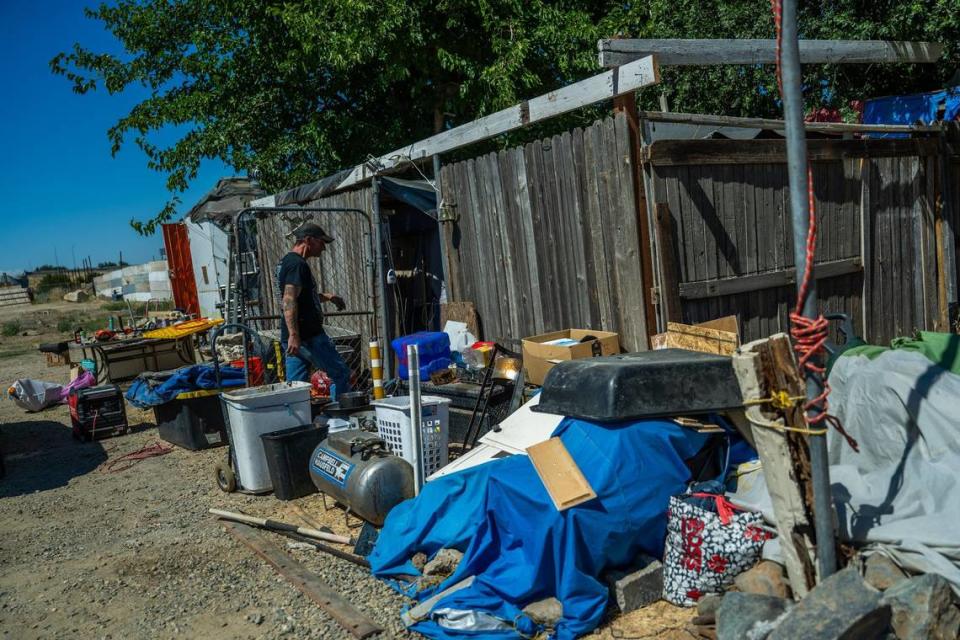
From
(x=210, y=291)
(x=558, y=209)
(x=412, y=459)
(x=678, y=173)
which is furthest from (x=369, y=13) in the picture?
(x=210, y=291)

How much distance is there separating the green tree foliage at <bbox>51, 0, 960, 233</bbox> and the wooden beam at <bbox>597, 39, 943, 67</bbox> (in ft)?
7.89

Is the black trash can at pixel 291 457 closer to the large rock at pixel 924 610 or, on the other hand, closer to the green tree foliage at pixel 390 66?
the large rock at pixel 924 610

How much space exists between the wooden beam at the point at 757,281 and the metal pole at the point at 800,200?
2.81 m

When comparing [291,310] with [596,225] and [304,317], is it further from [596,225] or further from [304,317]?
[596,225]

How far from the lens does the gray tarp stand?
10.4 ft

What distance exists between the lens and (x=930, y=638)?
2.73 metres

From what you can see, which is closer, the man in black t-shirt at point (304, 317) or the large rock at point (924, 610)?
the large rock at point (924, 610)

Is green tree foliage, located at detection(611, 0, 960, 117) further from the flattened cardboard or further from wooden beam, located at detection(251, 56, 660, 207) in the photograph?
the flattened cardboard

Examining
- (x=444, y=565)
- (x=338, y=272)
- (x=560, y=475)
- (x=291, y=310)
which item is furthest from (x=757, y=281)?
(x=338, y=272)

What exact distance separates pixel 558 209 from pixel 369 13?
21.8 ft

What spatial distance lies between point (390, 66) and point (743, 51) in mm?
7410

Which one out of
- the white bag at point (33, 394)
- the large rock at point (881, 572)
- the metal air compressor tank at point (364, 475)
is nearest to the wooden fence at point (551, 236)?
the metal air compressor tank at point (364, 475)

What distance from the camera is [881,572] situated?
3115 millimetres

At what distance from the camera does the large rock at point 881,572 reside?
10.1ft
